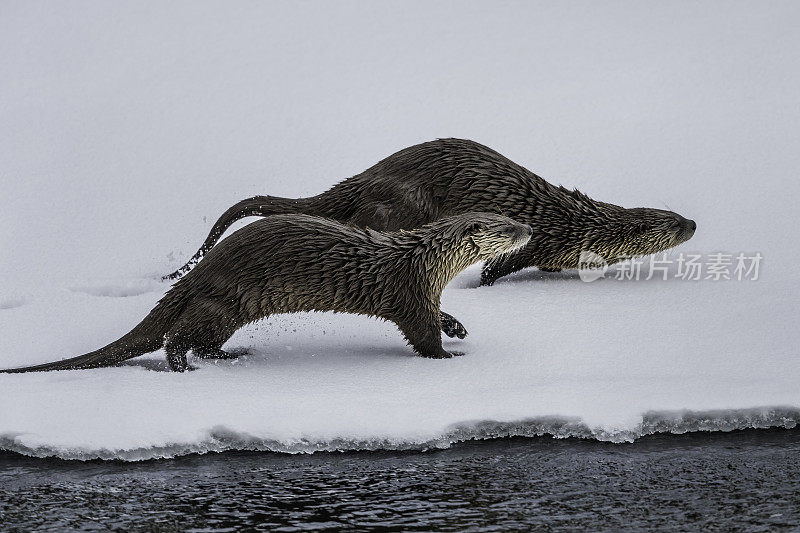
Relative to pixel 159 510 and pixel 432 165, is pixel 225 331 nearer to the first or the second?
pixel 159 510

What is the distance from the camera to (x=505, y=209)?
5.54 metres

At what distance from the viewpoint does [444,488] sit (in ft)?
11.4

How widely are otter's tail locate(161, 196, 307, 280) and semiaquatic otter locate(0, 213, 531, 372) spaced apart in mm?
1040

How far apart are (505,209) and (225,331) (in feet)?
5.56

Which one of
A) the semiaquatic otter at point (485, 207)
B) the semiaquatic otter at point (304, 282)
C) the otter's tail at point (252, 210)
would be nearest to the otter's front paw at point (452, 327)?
the semiaquatic otter at point (304, 282)

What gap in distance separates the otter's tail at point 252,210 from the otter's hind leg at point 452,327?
1116mm

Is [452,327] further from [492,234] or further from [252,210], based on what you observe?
[252,210]

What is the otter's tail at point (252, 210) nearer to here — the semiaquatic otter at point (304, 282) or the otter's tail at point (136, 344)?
the semiaquatic otter at point (304, 282)

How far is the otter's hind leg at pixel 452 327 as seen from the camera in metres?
4.79

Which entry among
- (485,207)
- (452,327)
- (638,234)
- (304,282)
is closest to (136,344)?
(304,282)

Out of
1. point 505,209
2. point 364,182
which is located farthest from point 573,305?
point 364,182

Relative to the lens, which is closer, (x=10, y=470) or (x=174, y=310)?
(x=10, y=470)

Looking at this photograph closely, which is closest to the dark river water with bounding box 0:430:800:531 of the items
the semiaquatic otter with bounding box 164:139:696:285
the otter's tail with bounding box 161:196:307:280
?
the semiaquatic otter with bounding box 164:139:696:285

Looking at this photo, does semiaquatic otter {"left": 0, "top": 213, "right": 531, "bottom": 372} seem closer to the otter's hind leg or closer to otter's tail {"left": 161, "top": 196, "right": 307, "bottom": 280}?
the otter's hind leg
